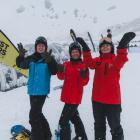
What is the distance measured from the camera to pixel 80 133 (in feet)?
17.6

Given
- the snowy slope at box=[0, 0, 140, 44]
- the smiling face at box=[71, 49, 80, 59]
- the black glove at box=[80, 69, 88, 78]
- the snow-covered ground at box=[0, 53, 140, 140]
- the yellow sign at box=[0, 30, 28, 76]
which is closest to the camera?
the black glove at box=[80, 69, 88, 78]

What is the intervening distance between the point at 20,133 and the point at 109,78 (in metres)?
1.70

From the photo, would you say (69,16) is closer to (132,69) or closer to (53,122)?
(132,69)

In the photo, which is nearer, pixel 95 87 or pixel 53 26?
pixel 95 87

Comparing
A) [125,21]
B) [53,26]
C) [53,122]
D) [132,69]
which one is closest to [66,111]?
[53,122]

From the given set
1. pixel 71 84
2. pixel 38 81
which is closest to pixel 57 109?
pixel 38 81

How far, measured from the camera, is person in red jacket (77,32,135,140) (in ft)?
15.5

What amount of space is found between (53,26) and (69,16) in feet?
10.7

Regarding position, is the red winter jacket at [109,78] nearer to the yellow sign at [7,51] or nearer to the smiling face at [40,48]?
the smiling face at [40,48]

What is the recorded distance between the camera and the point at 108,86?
478cm

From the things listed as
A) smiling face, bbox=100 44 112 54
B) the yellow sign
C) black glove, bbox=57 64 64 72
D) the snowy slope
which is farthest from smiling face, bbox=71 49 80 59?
the snowy slope

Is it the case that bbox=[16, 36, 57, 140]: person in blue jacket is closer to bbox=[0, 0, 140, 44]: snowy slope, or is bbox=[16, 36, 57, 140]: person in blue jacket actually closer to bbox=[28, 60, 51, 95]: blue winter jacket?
bbox=[28, 60, 51, 95]: blue winter jacket

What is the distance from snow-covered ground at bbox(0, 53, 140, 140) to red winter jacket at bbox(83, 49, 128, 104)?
1035 millimetres

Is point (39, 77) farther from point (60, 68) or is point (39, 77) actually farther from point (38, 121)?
point (38, 121)
